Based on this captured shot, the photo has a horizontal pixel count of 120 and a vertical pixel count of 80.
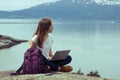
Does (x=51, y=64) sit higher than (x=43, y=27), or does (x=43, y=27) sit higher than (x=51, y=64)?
(x=43, y=27)

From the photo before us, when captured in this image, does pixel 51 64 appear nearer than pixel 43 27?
No

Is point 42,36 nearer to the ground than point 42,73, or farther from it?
farther from it

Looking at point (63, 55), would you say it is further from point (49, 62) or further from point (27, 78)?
point (27, 78)

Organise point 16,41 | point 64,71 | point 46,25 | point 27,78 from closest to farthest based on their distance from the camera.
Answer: point 27,78 < point 46,25 < point 64,71 < point 16,41

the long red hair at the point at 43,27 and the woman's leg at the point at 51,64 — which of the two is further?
the woman's leg at the point at 51,64

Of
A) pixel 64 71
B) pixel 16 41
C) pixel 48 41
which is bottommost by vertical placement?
pixel 16 41

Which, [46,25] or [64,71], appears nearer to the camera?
[46,25]

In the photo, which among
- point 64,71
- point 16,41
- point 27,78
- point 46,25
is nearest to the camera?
point 27,78

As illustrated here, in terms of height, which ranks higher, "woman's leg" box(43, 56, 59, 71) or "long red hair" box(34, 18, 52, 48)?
"long red hair" box(34, 18, 52, 48)

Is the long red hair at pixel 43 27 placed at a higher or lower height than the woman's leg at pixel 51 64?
higher

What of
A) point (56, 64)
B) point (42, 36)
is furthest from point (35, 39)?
point (56, 64)

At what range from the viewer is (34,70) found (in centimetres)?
1098

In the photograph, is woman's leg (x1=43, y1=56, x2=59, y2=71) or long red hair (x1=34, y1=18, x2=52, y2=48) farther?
woman's leg (x1=43, y1=56, x2=59, y2=71)

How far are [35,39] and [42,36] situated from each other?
18 centimetres
